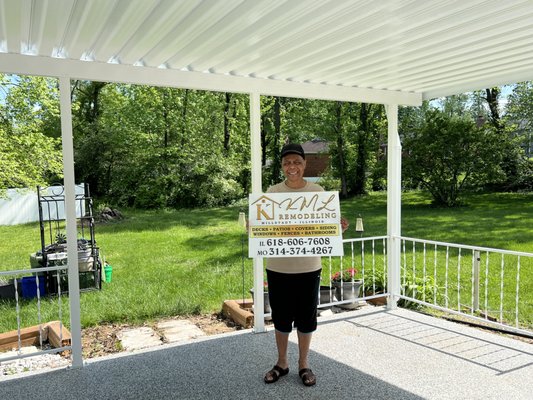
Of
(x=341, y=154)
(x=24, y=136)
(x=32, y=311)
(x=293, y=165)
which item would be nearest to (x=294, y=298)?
(x=293, y=165)

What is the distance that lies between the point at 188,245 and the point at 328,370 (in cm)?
695

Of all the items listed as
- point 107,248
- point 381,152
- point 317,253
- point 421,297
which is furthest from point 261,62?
point 381,152

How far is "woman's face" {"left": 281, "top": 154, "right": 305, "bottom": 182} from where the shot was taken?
295 centimetres

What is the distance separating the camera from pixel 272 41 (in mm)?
2875

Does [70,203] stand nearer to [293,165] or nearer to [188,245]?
[293,165]

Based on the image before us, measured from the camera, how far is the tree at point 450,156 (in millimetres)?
12805

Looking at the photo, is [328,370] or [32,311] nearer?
[328,370]

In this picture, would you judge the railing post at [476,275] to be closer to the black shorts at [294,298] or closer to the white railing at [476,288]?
the white railing at [476,288]

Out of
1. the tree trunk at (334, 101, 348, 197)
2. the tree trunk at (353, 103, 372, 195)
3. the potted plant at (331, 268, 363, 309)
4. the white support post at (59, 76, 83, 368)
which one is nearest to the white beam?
the white support post at (59, 76, 83, 368)

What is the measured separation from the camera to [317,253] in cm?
297

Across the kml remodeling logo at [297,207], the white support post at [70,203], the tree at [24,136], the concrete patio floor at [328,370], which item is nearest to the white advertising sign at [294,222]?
the kml remodeling logo at [297,207]

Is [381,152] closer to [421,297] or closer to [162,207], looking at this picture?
[162,207]

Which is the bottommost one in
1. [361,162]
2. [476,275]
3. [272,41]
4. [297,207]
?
[476,275]

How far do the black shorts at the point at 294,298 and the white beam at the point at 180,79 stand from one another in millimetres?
1731
